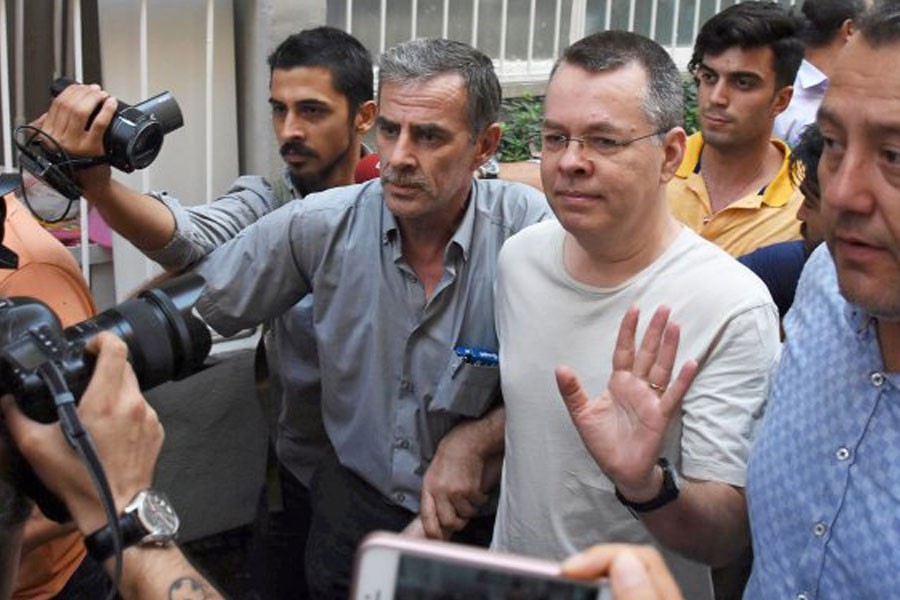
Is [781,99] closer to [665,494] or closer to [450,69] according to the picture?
[450,69]

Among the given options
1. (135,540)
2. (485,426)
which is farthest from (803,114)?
(135,540)

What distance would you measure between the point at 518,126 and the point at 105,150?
9.30 feet

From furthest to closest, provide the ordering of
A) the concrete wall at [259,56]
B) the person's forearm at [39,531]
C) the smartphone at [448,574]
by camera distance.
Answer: the concrete wall at [259,56]
the person's forearm at [39,531]
the smartphone at [448,574]

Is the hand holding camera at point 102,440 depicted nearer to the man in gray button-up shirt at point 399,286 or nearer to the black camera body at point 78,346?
the black camera body at point 78,346

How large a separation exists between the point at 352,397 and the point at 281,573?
0.85 meters

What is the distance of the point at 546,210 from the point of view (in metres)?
2.77

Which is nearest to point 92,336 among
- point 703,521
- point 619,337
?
point 619,337

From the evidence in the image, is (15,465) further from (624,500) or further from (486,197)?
(486,197)

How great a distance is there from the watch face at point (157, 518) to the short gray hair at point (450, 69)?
4.42 feet

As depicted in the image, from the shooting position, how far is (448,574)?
1114mm

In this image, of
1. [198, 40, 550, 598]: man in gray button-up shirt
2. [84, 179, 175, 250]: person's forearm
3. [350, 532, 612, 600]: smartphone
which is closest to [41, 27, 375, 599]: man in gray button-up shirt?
[84, 179, 175, 250]: person's forearm

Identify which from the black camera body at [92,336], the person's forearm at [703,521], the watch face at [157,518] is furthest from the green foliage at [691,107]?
the watch face at [157,518]

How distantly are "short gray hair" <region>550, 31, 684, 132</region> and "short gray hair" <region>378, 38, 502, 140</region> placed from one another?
→ 1.34 feet

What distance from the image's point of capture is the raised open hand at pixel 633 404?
1937 mm
